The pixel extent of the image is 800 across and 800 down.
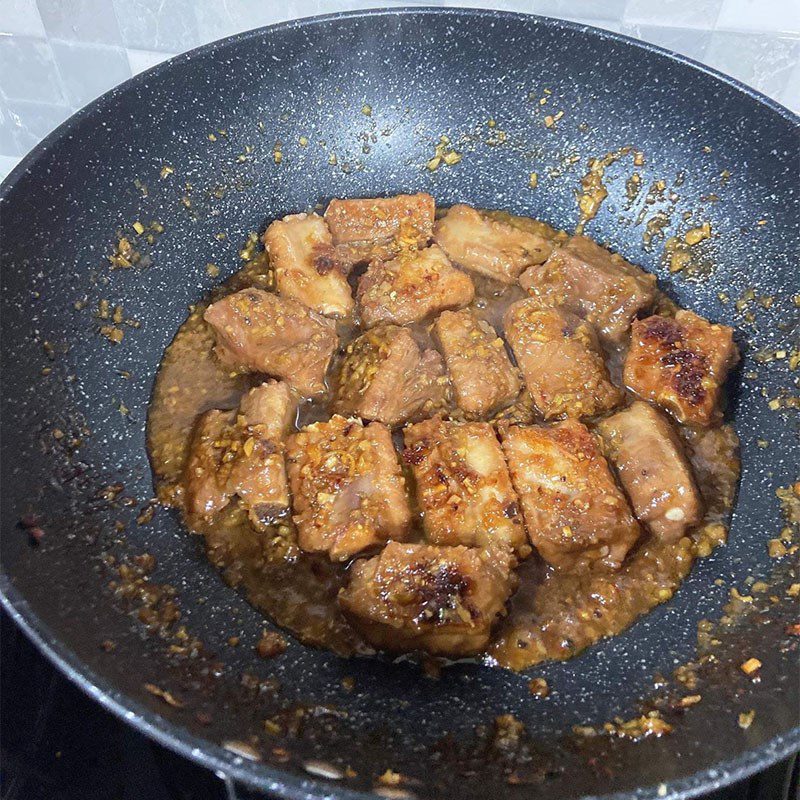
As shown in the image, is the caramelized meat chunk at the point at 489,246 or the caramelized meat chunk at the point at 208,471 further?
the caramelized meat chunk at the point at 489,246

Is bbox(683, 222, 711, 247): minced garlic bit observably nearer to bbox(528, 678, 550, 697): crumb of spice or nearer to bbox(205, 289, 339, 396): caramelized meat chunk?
bbox(205, 289, 339, 396): caramelized meat chunk

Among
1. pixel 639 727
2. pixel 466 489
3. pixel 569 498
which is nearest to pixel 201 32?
pixel 466 489

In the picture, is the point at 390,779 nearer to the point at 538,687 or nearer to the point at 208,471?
the point at 538,687

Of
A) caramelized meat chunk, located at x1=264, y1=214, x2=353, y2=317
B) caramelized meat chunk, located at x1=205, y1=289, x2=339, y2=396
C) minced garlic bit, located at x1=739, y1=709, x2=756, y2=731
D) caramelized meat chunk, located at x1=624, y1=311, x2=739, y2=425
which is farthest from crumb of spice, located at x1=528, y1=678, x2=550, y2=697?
caramelized meat chunk, located at x1=264, y1=214, x2=353, y2=317

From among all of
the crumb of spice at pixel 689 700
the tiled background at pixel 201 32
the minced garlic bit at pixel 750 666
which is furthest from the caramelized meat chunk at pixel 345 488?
the tiled background at pixel 201 32

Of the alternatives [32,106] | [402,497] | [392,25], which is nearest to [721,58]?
[392,25]

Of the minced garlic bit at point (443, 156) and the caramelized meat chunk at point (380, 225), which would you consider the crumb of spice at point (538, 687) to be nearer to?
the caramelized meat chunk at point (380, 225)
